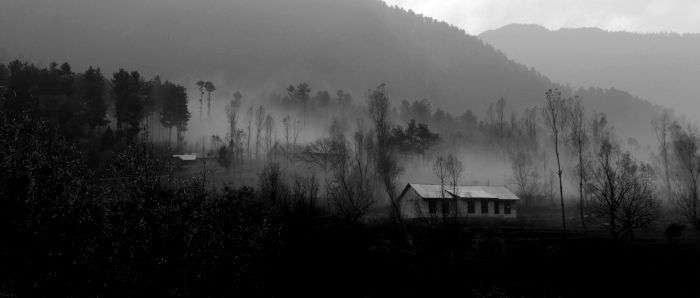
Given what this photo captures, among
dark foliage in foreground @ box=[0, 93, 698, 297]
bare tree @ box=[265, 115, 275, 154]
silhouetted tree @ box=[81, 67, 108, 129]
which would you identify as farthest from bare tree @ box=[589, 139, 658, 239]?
bare tree @ box=[265, 115, 275, 154]

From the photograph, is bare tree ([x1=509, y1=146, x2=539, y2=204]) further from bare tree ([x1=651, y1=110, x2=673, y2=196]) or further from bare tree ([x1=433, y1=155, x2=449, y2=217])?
bare tree ([x1=651, y1=110, x2=673, y2=196])

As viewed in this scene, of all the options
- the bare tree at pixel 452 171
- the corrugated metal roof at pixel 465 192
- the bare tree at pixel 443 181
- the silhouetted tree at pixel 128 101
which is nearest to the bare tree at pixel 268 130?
the silhouetted tree at pixel 128 101

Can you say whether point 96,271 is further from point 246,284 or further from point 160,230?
point 246,284

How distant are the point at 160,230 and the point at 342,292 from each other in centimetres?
1508

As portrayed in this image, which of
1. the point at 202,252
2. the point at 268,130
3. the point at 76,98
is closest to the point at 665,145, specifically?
the point at 268,130

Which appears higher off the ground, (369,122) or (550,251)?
(369,122)

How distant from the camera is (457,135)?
11656 cm

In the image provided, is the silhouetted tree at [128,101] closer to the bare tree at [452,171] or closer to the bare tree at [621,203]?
the bare tree at [452,171]

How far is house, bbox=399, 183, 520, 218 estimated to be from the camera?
63.7 meters

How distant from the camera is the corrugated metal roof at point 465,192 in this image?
64.1m

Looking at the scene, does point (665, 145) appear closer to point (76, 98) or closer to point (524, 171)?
point (524, 171)

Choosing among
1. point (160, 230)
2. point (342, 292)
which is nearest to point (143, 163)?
point (160, 230)

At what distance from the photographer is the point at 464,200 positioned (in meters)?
66.1

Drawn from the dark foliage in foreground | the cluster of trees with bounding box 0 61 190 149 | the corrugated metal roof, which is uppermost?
the cluster of trees with bounding box 0 61 190 149
